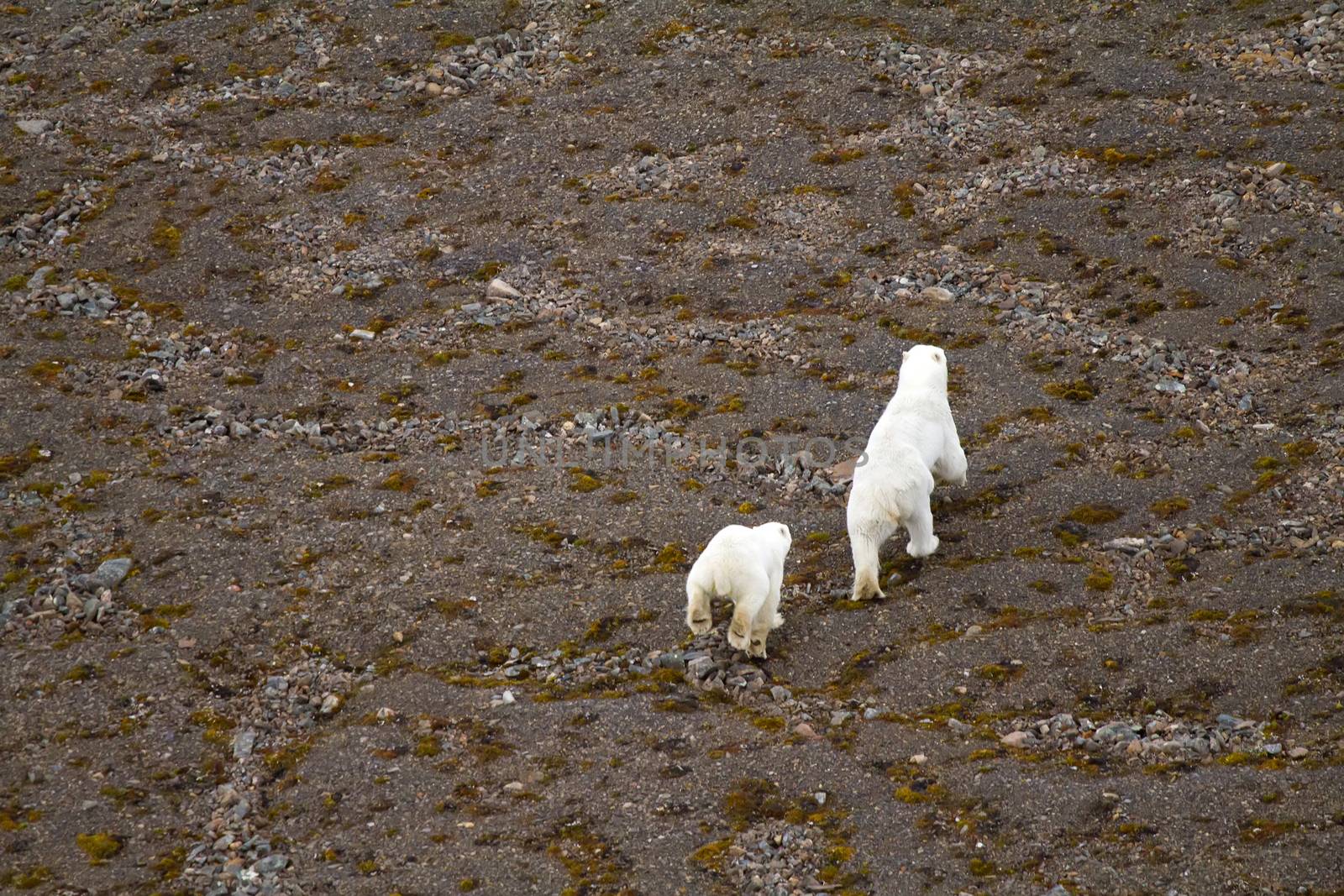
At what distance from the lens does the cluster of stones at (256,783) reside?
10.5 meters

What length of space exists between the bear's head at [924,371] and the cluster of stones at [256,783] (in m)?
7.65

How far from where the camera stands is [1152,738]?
1101cm

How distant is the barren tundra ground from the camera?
35.3ft

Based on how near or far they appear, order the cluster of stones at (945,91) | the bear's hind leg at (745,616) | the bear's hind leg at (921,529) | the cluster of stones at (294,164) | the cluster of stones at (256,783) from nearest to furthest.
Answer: the cluster of stones at (256,783), the bear's hind leg at (745,616), the bear's hind leg at (921,529), the cluster of stones at (945,91), the cluster of stones at (294,164)

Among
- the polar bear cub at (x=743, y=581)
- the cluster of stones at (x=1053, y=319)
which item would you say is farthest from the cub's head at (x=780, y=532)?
the cluster of stones at (x=1053, y=319)

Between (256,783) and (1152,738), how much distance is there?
8634 millimetres

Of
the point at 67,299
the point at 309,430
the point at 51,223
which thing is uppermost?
the point at 51,223

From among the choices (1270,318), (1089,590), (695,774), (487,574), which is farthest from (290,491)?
(1270,318)

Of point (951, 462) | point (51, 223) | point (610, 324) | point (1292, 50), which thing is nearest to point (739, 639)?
point (951, 462)

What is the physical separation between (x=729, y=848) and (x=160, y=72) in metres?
24.3

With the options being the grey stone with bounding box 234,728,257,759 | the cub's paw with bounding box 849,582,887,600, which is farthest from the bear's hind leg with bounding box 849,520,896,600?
the grey stone with bounding box 234,728,257,759

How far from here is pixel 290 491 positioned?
16594 millimetres

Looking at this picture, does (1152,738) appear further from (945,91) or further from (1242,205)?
(945,91)

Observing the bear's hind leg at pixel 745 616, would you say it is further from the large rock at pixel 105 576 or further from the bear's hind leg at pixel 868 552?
the large rock at pixel 105 576
